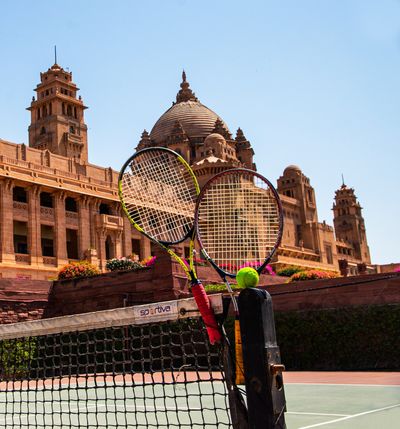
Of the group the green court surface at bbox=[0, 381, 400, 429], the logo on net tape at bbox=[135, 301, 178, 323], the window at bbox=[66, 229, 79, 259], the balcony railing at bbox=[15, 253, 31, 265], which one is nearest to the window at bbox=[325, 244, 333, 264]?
the window at bbox=[66, 229, 79, 259]

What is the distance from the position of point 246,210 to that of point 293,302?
14892mm

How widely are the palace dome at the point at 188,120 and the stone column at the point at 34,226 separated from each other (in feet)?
166

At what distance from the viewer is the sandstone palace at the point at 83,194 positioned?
48.7 meters

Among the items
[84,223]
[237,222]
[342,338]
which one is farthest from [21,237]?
[237,222]

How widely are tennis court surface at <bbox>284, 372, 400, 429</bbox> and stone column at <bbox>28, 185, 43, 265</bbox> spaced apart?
35.4m

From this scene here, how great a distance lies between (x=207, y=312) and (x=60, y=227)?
48.8m

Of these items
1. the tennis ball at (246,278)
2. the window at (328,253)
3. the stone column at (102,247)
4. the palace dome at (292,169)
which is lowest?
the tennis ball at (246,278)

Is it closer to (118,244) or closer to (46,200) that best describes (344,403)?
(46,200)

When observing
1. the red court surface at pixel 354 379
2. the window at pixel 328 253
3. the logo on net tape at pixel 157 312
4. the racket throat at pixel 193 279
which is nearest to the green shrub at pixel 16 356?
the logo on net tape at pixel 157 312

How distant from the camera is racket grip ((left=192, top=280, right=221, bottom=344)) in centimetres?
442

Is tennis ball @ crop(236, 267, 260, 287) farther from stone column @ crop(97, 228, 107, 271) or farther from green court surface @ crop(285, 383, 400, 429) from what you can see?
stone column @ crop(97, 228, 107, 271)

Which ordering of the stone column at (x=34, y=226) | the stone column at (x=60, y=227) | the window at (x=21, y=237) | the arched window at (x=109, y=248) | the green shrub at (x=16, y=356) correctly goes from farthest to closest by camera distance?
1. the arched window at (x=109, y=248)
2. the window at (x=21, y=237)
3. the stone column at (x=60, y=227)
4. the stone column at (x=34, y=226)
5. the green shrub at (x=16, y=356)

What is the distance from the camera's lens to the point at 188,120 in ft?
328

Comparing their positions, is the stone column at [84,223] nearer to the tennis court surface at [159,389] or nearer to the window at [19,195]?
the window at [19,195]
